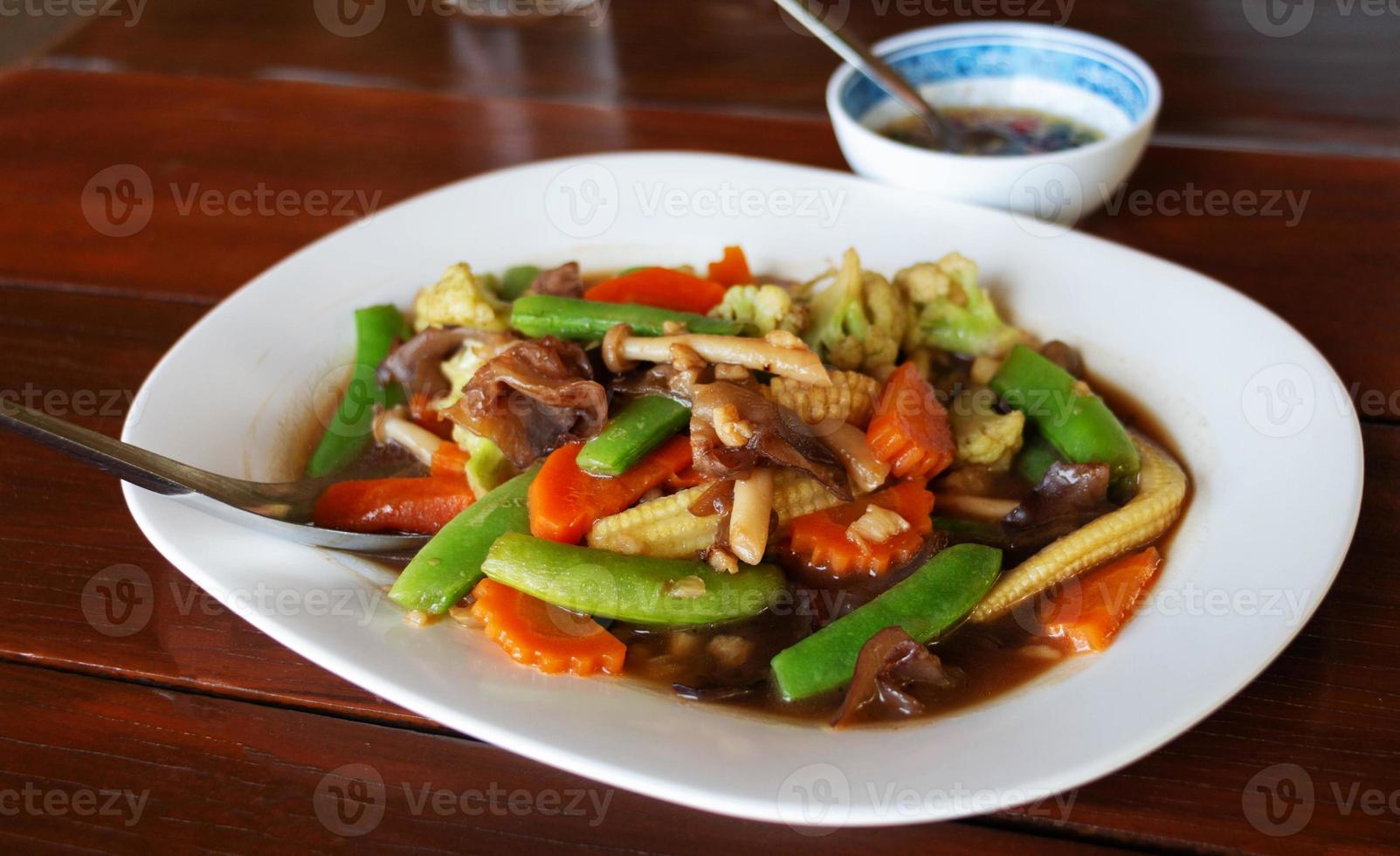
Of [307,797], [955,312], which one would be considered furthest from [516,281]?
[307,797]

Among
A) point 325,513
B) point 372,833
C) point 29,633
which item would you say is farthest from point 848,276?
point 29,633

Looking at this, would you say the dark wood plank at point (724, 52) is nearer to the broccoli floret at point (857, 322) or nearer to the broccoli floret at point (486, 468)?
the broccoli floret at point (857, 322)

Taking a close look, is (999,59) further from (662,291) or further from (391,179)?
(391,179)

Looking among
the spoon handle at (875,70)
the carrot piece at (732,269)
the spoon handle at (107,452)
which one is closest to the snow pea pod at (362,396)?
the spoon handle at (107,452)

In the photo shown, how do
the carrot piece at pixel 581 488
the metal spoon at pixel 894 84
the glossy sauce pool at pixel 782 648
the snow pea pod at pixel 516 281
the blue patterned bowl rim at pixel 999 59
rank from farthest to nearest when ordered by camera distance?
1. the blue patterned bowl rim at pixel 999 59
2. the metal spoon at pixel 894 84
3. the snow pea pod at pixel 516 281
4. the carrot piece at pixel 581 488
5. the glossy sauce pool at pixel 782 648

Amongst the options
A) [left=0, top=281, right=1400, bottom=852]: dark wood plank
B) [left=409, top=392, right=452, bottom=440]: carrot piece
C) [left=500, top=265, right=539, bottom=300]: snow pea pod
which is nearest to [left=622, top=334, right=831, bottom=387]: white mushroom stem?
[left=409, top=392, right=452, bottom=440]: carrot piece

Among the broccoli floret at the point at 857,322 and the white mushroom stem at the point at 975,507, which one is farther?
the broccoli floret at the point at 857,322

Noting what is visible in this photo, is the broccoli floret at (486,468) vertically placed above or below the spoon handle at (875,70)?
below
